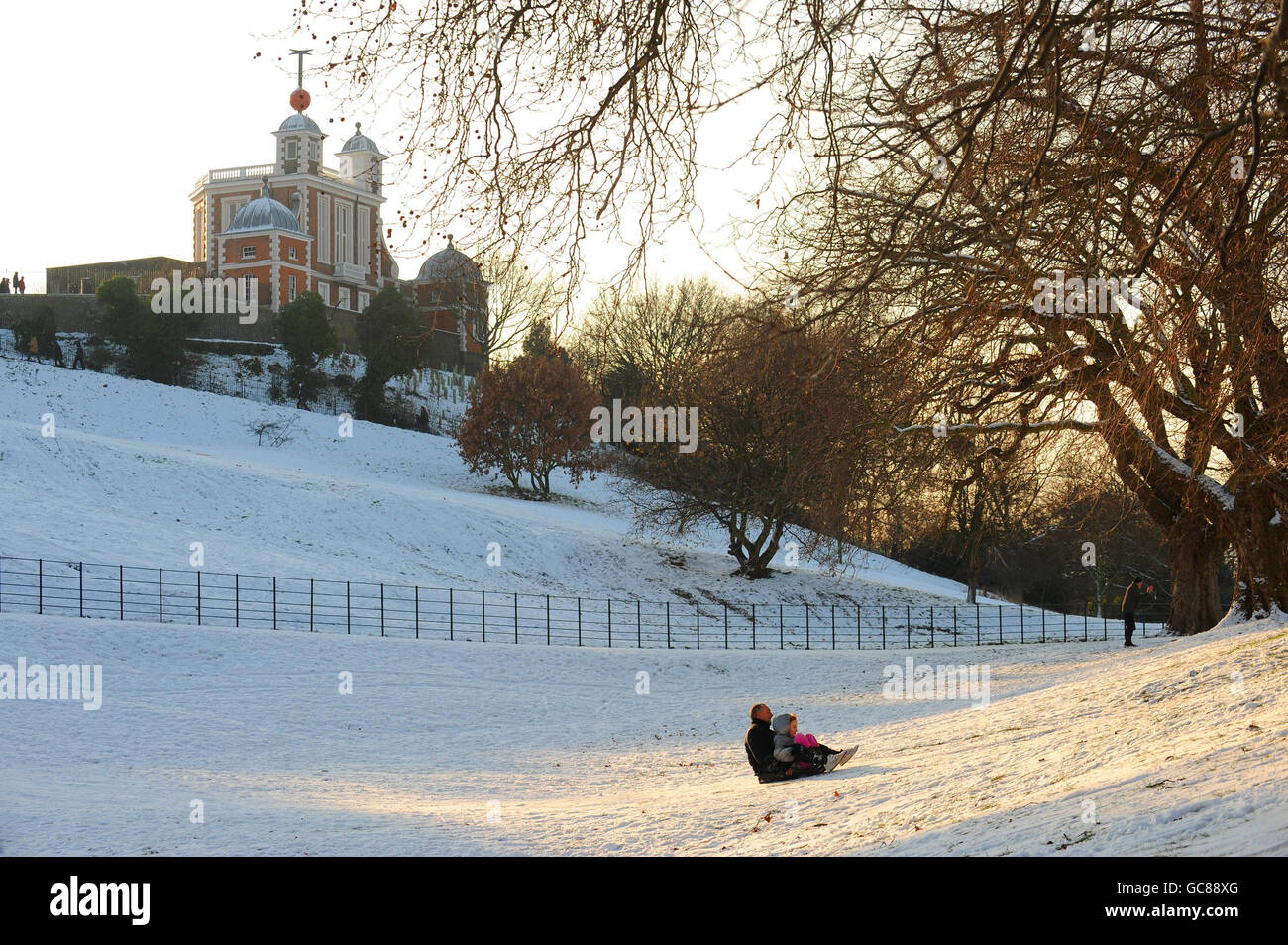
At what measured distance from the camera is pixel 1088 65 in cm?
932

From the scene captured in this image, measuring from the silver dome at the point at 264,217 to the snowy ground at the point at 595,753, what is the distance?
53610 mm

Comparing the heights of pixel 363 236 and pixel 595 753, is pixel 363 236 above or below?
→ above

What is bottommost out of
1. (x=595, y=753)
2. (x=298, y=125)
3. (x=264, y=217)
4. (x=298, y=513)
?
(x=595, y=753)

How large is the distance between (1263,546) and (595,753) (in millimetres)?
11227

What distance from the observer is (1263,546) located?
1900cm

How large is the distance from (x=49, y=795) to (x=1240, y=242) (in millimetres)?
12197

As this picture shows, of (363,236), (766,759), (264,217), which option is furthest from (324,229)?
(766,759)

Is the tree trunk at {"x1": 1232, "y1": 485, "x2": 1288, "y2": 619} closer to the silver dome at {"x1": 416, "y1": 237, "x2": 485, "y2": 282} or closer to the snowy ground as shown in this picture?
the snowy ground

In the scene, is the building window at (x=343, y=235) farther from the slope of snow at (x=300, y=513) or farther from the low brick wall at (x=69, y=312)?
the slope of snow at (x=300, y=513)

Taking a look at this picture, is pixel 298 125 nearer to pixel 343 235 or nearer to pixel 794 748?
pixel 343 235

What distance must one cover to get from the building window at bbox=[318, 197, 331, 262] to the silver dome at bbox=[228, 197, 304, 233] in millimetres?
3612

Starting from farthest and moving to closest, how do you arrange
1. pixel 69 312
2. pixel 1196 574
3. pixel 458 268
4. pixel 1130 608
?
1. pixel 69 312
2. pixel 1130 608
3. pixel 1196 574
4. pixel 458 268
